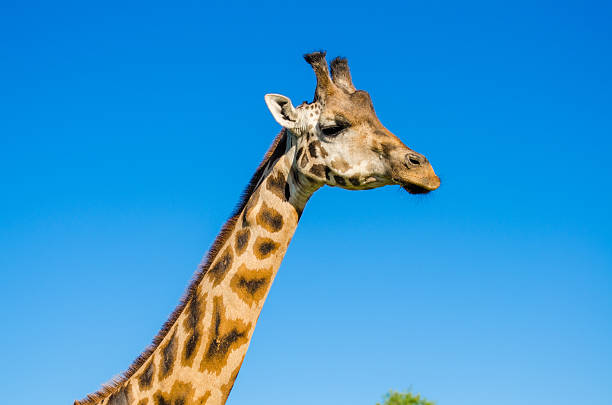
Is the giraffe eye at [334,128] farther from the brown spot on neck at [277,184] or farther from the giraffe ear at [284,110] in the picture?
the brown spot on neck at [277,184]

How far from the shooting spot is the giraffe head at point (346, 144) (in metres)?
6.86

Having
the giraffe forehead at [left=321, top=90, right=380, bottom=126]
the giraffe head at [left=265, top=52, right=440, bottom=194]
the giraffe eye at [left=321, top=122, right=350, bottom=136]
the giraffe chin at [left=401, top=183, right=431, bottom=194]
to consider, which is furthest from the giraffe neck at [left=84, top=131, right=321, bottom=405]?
the giraffe chin at [left=401, top=183, right=431, bottom=194]

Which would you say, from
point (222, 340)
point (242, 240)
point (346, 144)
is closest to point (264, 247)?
point (242, 240)

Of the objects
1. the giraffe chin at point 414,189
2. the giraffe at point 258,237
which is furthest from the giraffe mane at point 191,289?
the giraffe chin at point 414,189

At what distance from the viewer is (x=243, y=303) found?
6668 mm

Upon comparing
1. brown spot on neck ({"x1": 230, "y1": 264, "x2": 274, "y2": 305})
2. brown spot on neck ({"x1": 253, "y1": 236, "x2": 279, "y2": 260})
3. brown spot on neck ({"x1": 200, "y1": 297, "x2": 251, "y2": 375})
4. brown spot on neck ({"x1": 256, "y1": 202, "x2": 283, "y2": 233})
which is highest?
brown spot on neck ({"x1": 256, "y1": 202, "x2": 283, "y2": 233})

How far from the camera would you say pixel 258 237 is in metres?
6.99

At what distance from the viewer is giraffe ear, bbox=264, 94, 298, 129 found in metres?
7.51

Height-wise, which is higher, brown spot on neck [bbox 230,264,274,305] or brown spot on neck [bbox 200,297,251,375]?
brown spot on neck [bbox 230,264,274,305]

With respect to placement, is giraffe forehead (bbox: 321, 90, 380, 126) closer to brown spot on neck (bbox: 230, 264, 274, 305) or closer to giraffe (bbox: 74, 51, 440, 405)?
giraffe (bbox: 74, 51, 440, 405)

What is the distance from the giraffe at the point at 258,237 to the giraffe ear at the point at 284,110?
0.01 meters

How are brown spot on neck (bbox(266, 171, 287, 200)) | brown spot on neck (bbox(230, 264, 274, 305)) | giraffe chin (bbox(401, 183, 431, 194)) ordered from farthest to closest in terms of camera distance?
1. brown spot on neck (bbox(266, 171, 287, 200))
2. giraffe chin (bbox(401, 183, 431, 194))
3. brown spot on neck (bbox(230, 264, 274, 305))

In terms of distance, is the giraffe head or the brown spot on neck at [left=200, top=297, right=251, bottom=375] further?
the giraffe head

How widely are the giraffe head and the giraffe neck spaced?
0.21 m
